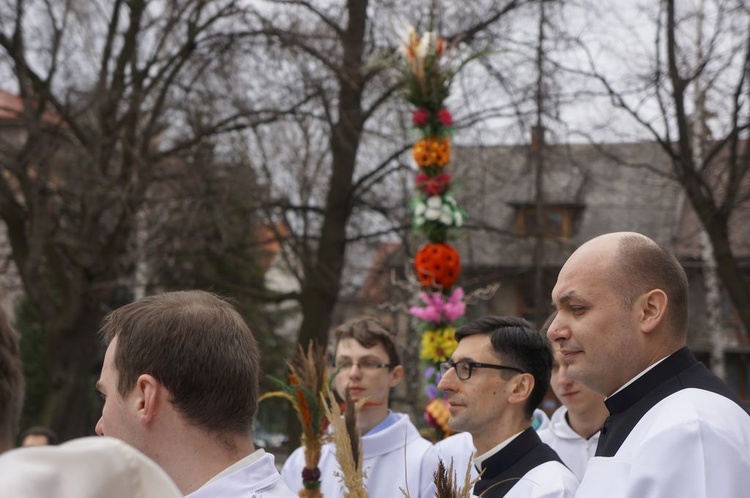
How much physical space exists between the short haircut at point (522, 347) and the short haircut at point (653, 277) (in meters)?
1.41

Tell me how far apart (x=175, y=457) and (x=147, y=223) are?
1310cm

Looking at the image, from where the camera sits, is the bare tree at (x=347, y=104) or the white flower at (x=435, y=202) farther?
the bare tree at (x=347, y=104)

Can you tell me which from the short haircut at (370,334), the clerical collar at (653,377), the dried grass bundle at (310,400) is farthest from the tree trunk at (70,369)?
the clerical collar at (653,377)

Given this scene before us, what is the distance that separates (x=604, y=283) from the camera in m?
3.43

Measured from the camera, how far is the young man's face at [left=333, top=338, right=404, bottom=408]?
635cm

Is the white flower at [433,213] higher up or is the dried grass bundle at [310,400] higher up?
the white flower at [433,213]

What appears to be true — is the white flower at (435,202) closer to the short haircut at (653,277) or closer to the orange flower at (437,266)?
the orange flower at (437,266)

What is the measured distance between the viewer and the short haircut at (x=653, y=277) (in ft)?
11.2

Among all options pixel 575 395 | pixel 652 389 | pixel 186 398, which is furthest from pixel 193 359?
pixel 575 395

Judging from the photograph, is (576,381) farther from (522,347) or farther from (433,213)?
(433,213)

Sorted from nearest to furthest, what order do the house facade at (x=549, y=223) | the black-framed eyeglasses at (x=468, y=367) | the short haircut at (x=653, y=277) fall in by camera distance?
1. the short haircut at (x=653, y=277)
2. the black-framed eyeglasses at (x=468, y=367)
3. the house facade at (x=549, y=223)

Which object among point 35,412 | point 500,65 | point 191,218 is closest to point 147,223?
point 191,218

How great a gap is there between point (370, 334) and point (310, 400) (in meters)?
1.18

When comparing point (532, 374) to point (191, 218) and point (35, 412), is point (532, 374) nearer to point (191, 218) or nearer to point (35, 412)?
point (191, 218)
